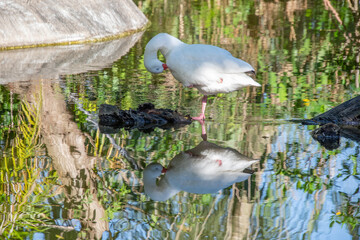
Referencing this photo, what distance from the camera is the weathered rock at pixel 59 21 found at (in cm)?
992

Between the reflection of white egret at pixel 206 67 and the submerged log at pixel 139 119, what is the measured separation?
401 millimetres

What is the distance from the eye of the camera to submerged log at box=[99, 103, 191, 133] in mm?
5816

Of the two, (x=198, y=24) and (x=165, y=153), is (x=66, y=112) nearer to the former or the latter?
(x=165, y=153)

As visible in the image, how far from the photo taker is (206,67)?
546 centimetres

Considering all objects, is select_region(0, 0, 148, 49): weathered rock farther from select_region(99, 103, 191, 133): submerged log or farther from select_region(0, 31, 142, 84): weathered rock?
select_region(99, 103, 191, 133): submerged log

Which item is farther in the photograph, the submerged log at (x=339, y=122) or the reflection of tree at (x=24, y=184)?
the submerged log at (x=339, y=122)

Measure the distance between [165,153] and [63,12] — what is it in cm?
623

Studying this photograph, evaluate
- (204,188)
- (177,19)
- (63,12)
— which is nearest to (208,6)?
(177,19)

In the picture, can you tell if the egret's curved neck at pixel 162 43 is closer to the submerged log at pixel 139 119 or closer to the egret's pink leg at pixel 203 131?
the submerged log at pixel 139 119

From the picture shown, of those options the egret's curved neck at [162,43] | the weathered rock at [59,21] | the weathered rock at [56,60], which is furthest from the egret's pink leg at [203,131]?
the weathered rock at [59,21]

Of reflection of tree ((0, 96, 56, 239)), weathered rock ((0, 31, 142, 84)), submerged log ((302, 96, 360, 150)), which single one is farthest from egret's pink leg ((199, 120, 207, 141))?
weathered rock ((0, 31, 142, 84))

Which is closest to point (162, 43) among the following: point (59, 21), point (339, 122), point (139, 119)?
point (139, 119)

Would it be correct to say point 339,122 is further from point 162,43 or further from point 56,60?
point 56,60

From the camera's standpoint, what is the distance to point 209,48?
5.59 metres
